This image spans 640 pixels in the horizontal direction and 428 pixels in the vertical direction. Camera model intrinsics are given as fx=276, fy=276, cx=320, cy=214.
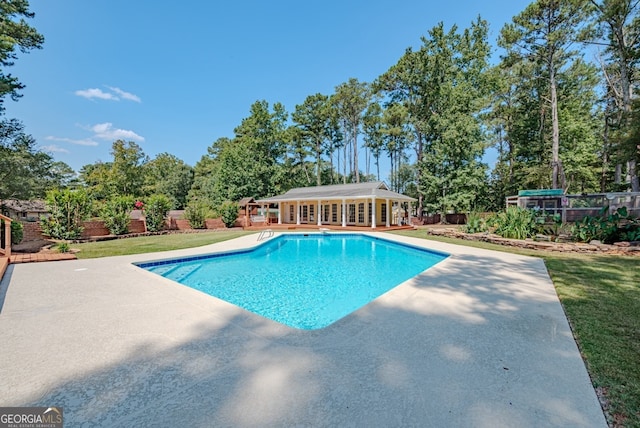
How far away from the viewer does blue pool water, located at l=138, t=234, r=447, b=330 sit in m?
5.12

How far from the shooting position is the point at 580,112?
21.8 metres

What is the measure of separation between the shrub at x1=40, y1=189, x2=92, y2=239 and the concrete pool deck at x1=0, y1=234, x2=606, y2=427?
408 inches

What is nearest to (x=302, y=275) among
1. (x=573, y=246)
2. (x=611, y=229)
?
(x=573, y=246)

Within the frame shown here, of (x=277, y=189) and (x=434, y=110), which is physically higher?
(x=434, y=110)

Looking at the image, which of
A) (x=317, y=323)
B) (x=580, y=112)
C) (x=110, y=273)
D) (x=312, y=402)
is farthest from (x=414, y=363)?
(x=580, y=112)

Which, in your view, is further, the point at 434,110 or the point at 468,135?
the point at 434,110

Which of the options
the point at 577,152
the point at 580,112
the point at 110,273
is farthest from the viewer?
the point at 580,112

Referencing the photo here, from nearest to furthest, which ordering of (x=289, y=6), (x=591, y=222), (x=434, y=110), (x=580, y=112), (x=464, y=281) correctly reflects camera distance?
(x=464, y=281), (x=591, y=222), (x=289, y=6), (x=580, y=112), (x=434, y=110)

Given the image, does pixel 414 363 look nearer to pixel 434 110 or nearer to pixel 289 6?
pixel 289 6

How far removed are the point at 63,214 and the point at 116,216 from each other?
2.34 meters

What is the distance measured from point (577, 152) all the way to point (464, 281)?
22.6 metres

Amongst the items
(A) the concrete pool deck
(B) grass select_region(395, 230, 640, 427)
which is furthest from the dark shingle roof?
(A) the concrete pool deck

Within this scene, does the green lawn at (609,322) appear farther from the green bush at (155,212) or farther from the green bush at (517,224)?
the green bush at (155,212)

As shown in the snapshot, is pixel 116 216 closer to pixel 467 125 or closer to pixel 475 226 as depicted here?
pixel 475 226
